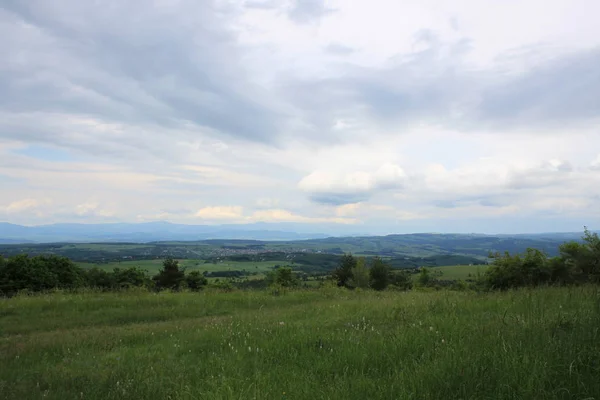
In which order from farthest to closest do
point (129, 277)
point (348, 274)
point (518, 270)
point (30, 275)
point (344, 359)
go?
1. point (348, 274)
2. point (129, 277)
3. point (30, 275)
4. point (518, 270)
5. point (344, 359)

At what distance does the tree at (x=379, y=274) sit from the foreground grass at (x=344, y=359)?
4831 centimetres

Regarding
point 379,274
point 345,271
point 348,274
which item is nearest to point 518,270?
point 348,274

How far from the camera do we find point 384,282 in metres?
57.3

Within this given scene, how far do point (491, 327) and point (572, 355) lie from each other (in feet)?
6.20

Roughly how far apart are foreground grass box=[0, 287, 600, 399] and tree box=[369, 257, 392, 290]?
48.3m

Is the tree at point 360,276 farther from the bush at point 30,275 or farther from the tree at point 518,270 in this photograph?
the bush at point 30,275

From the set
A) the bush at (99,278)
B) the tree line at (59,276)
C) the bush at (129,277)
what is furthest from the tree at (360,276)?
the bush at (99,278)

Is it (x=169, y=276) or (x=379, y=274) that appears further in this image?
(x=379, y=274)

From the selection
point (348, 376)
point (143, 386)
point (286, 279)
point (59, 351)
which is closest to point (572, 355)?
point (348, 376)

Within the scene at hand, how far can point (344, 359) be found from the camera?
5.58 metres

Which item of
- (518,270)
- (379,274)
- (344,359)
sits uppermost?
(344,359)

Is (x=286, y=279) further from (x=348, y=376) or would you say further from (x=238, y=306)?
(x=348, y=376)

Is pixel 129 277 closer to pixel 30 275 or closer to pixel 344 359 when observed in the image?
pixel 30 275

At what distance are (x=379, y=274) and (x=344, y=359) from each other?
54.3m
